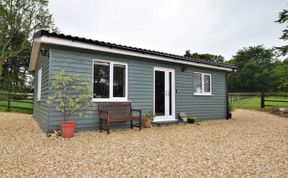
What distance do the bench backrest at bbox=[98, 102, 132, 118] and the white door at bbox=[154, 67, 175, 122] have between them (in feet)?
5.40

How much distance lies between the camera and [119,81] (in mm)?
6828

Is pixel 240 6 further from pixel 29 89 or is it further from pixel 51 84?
pixel 29 89

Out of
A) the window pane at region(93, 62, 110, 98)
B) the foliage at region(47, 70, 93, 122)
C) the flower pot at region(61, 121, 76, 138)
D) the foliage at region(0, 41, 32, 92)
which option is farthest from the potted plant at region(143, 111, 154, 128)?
the foliage at region(0, 41, 32, 92)

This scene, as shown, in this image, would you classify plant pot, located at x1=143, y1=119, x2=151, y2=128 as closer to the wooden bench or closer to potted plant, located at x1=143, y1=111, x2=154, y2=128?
potted plant, located at x1=143, y1=111, x2=154, y2=128

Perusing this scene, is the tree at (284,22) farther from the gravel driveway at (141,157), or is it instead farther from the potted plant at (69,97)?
the potted plant at (69,97)

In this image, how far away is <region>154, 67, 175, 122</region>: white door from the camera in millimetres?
8008

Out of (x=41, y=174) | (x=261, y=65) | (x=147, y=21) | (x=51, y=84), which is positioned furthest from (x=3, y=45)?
(x=261, y=65)

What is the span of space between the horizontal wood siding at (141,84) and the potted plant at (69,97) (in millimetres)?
192

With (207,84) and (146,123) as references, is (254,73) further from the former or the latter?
(146,123)

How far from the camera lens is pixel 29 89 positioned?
77.9 feet

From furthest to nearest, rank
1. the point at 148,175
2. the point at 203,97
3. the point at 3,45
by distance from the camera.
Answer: the point at 3,45 < the point at 203,97 < the point at 148,175

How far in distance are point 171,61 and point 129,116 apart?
287 centimetres

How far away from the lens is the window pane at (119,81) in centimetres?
672

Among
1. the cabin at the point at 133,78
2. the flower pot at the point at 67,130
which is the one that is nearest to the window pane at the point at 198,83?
the cabin at the point at 133,78
